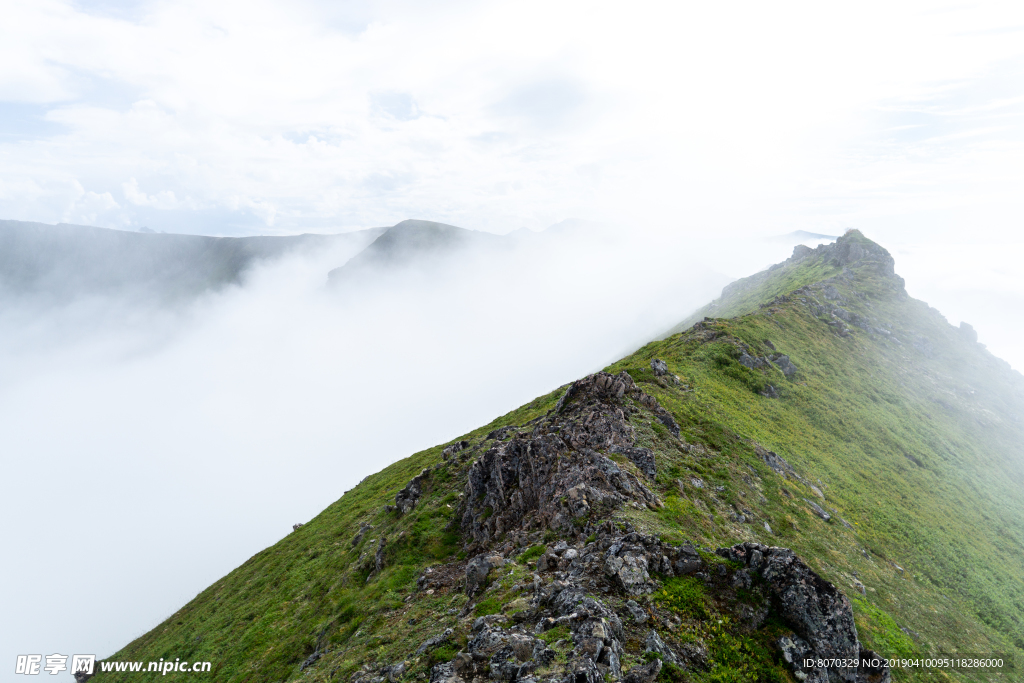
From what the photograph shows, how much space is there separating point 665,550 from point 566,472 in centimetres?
965

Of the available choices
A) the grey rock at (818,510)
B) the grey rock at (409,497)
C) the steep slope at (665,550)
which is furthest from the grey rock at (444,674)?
the grey rock at (818,510)

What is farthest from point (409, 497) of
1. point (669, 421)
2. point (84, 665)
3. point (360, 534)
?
point (84, 665)

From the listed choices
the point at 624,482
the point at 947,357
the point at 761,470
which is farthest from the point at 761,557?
the point at 947,357

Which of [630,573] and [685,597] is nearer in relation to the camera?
[685,597]

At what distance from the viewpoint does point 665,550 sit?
19391 mm

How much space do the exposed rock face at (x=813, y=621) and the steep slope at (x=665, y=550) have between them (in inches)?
3.1

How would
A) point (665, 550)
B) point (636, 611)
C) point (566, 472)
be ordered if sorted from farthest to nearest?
Result: point (566, 472) → point (665, 550) → point (636, 611)

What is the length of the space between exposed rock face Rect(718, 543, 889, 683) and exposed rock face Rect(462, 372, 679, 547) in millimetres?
A: 8492

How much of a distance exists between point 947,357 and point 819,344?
184ft

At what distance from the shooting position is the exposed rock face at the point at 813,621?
16812mm

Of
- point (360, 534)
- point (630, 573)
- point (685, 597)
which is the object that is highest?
point (360, 534)

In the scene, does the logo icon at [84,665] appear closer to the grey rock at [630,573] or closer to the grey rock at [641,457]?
the grey rock at [641,457]

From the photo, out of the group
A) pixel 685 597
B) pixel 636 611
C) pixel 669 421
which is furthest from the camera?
pixel 669 421

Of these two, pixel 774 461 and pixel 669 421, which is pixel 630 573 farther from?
pixel 774 461
